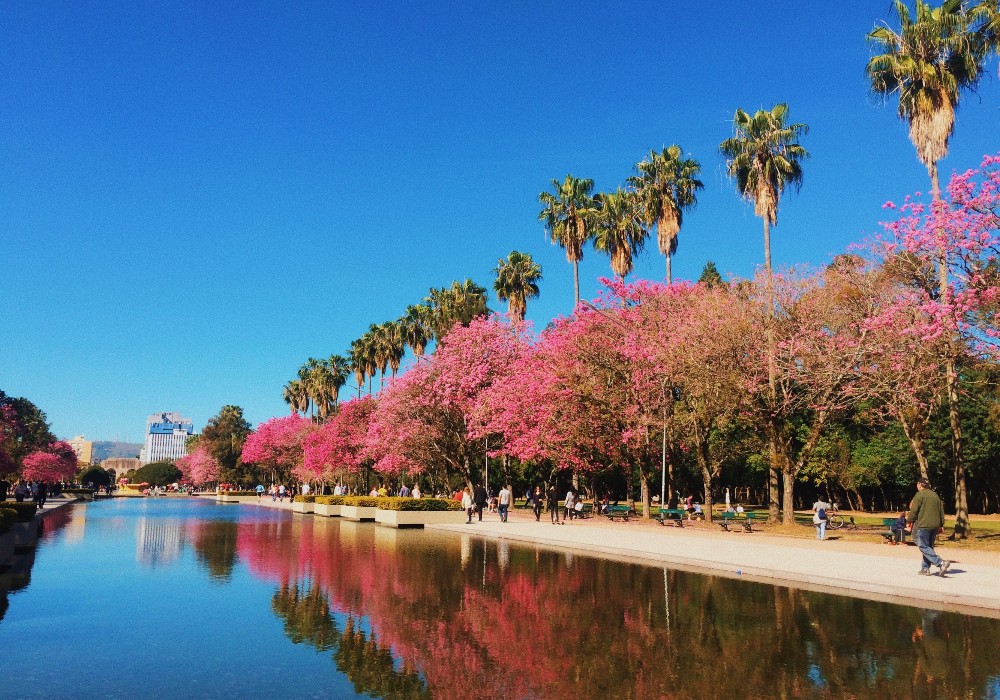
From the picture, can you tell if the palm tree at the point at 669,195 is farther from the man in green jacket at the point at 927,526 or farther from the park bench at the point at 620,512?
the man in green jacket at the point at 927,526

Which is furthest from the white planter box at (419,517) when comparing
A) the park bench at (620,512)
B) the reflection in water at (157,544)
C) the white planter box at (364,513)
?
the reflection in water at (157,544)

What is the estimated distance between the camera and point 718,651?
886 cm

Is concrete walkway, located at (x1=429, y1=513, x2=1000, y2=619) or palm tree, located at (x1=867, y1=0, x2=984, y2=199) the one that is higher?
palm tree, located at (x1=867, y1=0, x2=984, y2=199)

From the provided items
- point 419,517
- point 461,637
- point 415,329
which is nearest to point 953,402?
point 419,517

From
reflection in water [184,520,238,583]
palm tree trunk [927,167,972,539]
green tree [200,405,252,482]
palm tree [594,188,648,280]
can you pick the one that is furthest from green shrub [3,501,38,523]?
green tree [200,405,252,482]

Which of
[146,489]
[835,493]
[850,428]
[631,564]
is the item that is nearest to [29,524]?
[631,564]

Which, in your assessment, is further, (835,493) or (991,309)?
(835,493)

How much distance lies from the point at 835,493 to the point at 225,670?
232ft

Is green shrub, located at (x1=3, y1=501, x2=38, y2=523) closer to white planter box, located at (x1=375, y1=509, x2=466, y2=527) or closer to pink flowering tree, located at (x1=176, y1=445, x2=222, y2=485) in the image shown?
white planter box, located at (x1=375, y1=509, x2=466, y2=527)

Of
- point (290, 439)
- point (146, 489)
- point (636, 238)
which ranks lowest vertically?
point (146, 489)

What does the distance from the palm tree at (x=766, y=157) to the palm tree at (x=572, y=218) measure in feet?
51.6

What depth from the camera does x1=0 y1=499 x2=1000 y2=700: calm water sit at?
7336mm

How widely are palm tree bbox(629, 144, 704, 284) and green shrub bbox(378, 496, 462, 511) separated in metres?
18.0

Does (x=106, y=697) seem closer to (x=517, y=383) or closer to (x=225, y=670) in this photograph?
(x=225, y=670)
